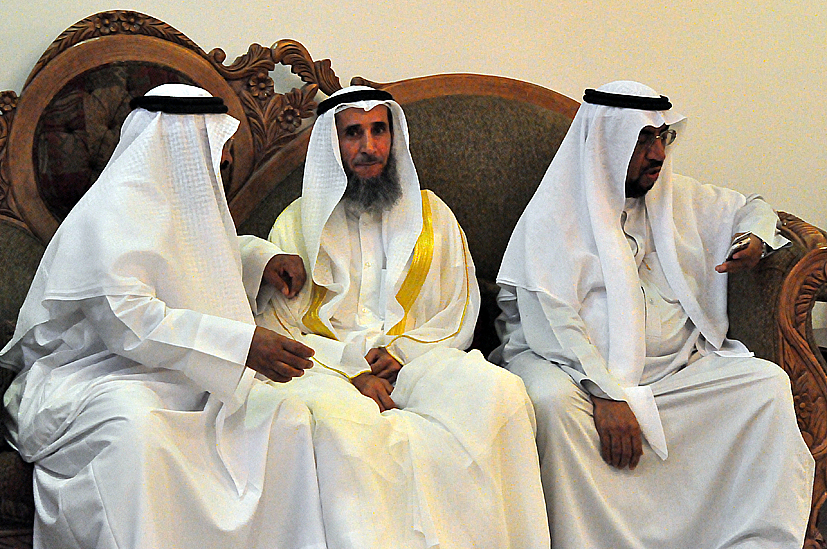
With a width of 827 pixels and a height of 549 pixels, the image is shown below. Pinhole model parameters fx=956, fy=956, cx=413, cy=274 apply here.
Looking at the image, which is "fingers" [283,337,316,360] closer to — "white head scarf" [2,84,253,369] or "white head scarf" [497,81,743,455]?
"white head scarf" [2,84,253,369]

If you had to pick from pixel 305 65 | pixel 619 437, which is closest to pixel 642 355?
pixel 619 437

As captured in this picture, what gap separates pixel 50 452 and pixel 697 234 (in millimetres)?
2433

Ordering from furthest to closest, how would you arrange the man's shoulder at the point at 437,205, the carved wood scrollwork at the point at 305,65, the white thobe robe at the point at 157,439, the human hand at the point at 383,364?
the carved wood scrollwork at the point at 305,65 < the man's shoulder at the point at 437,205 < the human hand at the point at 383,364 < the white thobe robe at the point at 157,439

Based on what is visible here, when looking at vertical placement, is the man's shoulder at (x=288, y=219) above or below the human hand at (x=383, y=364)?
above

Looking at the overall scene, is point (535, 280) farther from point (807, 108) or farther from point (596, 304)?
point (807, 108)

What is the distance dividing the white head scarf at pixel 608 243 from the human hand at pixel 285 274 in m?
0.77

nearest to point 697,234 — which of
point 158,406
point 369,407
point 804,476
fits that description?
point 804,476

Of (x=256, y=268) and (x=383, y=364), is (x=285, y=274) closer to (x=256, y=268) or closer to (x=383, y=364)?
(x=256, y=268)

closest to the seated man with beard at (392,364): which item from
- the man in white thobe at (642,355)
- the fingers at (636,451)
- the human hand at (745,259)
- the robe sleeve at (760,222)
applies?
the man in white thobe at (642,355)

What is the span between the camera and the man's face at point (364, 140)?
11.8ft

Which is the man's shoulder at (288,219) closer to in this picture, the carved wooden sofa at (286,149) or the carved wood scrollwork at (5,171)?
the carved wooden sofa at (286,149)

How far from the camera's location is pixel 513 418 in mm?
2912

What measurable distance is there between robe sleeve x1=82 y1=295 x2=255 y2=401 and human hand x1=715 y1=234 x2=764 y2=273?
1762 millimetres

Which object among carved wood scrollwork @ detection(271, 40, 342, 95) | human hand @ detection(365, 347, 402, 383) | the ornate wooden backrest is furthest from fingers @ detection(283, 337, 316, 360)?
carved wood scrollwork @ detection(271, 40, 342, 95)
